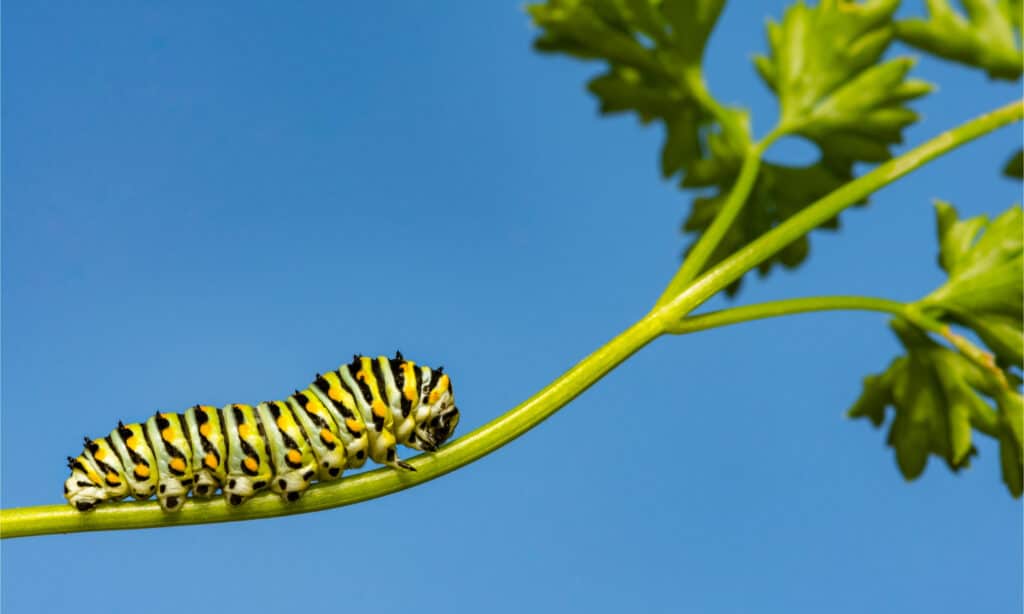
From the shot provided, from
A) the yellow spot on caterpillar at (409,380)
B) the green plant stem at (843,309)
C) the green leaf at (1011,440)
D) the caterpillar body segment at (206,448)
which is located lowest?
the green leaf at (1011,440)

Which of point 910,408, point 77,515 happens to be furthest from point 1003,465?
point 77,515

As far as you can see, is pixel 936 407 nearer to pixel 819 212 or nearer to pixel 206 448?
pixel 819 212

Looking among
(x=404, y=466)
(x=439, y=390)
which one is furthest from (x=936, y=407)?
(x=404, y=466)

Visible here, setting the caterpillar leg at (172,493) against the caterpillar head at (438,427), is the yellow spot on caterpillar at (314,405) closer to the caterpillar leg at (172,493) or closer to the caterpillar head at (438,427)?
the caterpillar head at (438,427)

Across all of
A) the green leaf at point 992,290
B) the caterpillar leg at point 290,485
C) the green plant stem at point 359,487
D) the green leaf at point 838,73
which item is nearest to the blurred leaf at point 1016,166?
the green leaf at point 992,290

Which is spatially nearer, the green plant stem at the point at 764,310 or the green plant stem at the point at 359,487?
the green plant stem at the point at 359,487

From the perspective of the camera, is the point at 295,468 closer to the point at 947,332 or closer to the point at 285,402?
the point at 285,402

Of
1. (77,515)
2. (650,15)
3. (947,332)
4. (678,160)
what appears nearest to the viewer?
(77,515)
